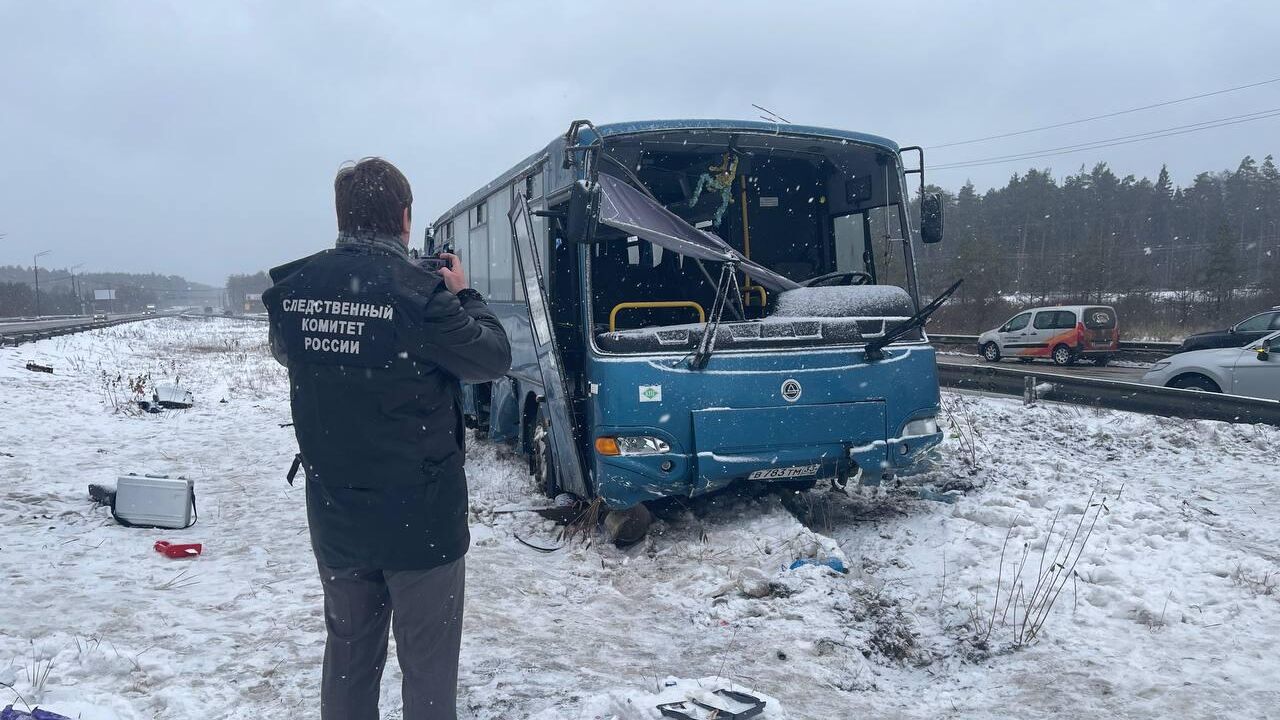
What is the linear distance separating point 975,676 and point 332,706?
3.02 meters

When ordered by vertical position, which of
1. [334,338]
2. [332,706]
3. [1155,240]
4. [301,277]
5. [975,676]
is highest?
[1155,240]

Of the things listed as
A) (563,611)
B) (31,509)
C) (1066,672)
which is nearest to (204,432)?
(31,509)

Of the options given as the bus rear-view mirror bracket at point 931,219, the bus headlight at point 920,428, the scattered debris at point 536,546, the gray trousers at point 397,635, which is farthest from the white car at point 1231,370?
the gray trousers at point 397,635

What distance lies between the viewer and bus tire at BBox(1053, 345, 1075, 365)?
872 inches

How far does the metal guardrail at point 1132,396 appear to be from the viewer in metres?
8.88

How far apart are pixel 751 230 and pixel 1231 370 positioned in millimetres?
7951

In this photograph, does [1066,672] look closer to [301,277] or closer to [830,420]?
[830,420]

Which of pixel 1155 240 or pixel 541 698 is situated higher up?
pixel 1155 240

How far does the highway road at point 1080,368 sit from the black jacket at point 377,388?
18009 millimetres

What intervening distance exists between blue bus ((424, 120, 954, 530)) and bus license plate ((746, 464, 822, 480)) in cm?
1

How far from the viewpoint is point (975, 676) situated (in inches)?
157

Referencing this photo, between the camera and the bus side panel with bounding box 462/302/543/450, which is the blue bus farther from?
the camera

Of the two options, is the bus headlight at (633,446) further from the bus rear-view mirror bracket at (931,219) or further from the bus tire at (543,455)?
the bus rear-view mirror bracket at (931,219)

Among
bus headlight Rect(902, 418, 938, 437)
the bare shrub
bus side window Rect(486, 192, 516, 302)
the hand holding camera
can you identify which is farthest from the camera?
bus side window Rect(486, 192, 516, 302)
